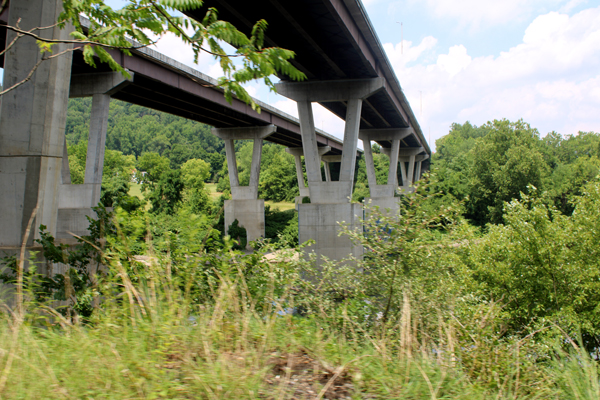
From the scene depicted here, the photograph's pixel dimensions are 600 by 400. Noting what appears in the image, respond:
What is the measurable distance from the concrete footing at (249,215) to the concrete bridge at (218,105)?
0.33 ft

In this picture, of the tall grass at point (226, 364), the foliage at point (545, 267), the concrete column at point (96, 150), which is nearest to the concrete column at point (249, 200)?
the concrete column at point (96, 150)

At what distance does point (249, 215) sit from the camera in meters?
41.3

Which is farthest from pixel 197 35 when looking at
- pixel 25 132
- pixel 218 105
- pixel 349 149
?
pixel 218 105

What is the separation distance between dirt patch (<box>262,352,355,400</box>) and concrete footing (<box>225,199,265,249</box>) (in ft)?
125

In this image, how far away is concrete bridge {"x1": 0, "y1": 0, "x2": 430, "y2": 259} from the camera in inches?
285

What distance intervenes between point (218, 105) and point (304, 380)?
28524mm

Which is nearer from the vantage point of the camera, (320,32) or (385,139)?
(320,32)

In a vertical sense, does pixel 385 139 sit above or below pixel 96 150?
above

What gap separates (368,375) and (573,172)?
69.9m

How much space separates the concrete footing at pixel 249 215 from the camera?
4125 centimetres

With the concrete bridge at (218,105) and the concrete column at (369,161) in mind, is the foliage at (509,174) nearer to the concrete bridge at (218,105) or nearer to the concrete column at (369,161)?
the concrete column at (369,161)

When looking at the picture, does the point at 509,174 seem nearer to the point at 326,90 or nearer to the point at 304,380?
Result: the point at 326,90

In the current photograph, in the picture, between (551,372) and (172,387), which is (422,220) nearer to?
(551,372)

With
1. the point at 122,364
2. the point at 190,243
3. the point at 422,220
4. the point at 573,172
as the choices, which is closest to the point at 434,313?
the point at 422,220
